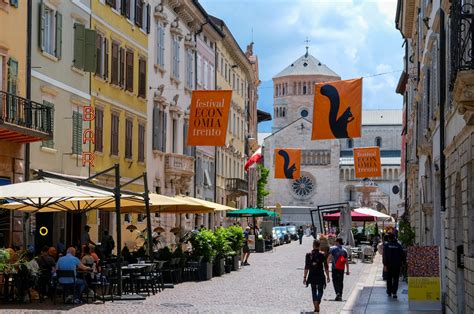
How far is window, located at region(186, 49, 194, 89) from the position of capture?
53844mm

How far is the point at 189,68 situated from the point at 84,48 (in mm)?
19738

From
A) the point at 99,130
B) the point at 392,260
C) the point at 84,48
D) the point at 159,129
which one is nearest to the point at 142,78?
the point at 159,129

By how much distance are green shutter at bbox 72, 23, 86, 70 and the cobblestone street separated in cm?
795

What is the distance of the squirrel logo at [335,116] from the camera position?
31.8m

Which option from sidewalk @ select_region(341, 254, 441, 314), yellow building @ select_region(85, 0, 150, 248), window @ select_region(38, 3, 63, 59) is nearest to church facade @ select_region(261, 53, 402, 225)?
yellow building @ select_region(85, 0, 150, 248)

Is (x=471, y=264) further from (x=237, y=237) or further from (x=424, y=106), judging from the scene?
(x=237, y=237)

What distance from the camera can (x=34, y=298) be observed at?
2405 centimetres

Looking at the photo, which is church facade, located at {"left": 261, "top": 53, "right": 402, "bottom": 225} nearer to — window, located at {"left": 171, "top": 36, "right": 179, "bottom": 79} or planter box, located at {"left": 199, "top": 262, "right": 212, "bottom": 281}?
window, located at {"left": 171, "top": 36, "right": 179, "bottom": 79}

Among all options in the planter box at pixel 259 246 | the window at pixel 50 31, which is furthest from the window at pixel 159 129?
the planter box at pixel 259 246

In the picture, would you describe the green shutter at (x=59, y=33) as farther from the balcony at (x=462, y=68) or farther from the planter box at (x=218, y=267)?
the balcony at (x=462, y=68)

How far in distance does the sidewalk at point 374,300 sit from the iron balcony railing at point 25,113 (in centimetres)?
912

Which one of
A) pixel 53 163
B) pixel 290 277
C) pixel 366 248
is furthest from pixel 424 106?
pixel 366 248

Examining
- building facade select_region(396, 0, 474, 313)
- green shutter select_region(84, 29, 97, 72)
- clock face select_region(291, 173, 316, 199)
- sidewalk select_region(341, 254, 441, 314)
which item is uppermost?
clock face select_region(291, 173, 316, 199)

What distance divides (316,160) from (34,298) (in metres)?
134
